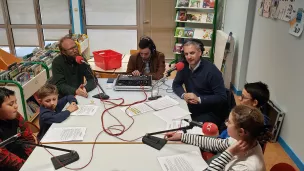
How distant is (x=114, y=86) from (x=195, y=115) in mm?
854

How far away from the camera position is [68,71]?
112 inches

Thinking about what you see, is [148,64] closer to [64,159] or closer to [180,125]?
[180,125]

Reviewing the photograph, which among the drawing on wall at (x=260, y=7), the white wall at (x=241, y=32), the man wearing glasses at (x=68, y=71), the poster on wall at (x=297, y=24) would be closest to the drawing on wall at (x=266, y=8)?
the drawing on wall at (x=260, y=7)

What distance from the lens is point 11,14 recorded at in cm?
604

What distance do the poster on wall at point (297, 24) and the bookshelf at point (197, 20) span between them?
8.43 feet

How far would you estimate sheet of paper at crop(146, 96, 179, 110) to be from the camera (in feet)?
7.40

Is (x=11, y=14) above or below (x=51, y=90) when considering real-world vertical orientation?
above

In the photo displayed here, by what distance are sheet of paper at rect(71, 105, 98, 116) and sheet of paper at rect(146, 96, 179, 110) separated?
47 cm

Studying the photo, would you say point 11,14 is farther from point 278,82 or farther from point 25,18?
point 278,82

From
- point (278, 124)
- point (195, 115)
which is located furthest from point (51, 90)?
point (278, 124)

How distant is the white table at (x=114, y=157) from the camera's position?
148cm

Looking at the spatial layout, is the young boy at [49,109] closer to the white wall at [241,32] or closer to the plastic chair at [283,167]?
the plastic chair at [283,167]

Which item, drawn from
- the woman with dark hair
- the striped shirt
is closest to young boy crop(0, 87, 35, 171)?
the striped shirt

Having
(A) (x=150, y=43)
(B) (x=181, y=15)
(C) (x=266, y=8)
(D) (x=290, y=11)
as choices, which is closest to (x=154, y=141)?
(A) (x=150, y=43)
